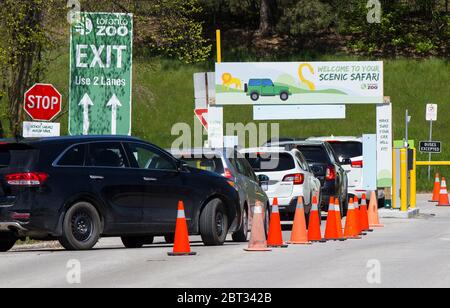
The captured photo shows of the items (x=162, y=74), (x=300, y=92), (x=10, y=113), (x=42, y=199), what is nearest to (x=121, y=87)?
(x=10, y=113)

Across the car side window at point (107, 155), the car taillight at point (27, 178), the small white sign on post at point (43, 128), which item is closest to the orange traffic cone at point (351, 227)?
the car side window at point (107, 155)

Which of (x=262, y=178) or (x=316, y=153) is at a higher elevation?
(x=316, y=153)

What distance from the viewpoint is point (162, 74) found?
64.1 m

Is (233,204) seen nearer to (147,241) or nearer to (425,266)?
(147,241)

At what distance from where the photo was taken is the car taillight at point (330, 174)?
2769 centimetres

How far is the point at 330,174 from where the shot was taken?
27.7m

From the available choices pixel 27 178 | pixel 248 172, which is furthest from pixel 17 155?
pixel 248 172

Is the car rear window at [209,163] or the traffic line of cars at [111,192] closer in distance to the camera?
the traffic line of cars at [111,192]

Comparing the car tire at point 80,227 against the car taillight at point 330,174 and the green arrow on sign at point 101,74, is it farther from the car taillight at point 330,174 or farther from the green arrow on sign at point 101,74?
the car taillight at point 330,174

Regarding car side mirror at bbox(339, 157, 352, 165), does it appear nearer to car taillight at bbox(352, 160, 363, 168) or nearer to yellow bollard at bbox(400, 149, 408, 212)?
car taillight at bbox(352, 160, 363, 168)

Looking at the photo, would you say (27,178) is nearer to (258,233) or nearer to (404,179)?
(258,233)

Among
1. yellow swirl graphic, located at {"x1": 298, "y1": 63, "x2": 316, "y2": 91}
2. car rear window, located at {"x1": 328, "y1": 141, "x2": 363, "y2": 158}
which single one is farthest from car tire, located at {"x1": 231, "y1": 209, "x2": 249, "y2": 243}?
yellow swirl graphic, located at {"x1": 298, "y1": 63, "x2": 316, "y2": 91}

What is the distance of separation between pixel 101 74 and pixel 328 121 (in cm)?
3258

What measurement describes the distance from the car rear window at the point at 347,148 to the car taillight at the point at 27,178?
14676mm
